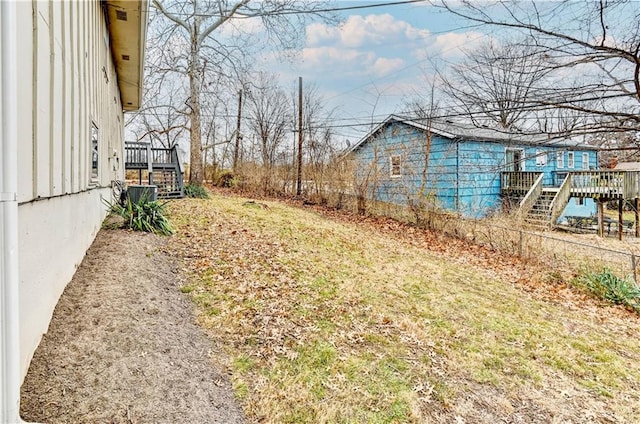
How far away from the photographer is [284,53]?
524 inches

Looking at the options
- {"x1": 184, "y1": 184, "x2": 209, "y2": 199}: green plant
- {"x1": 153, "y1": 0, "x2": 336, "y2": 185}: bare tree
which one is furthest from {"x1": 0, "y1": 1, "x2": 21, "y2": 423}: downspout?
{"x1": 153, "y1": 0, "x2": 336, "y2": 185}: bare tree

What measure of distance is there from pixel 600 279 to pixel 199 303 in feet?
22.4

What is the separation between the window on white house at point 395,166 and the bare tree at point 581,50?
20.4ft

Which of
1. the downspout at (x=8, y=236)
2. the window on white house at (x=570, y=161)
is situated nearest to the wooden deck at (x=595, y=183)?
the window on white house at (x=570, y=161)

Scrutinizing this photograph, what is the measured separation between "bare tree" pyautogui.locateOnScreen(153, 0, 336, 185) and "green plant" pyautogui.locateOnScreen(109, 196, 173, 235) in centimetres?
746

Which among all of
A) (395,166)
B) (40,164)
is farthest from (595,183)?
(40,164)

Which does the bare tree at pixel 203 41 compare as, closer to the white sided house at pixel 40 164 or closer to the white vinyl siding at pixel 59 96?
the white vinyl siding at pixel 59 96

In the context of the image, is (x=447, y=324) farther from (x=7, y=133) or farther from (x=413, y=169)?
(x=413, y=169)

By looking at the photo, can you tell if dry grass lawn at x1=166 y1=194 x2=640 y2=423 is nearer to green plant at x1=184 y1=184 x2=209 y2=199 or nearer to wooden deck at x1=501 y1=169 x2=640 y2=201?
green plant at x1=184 y1=184 x2=209 y2=199

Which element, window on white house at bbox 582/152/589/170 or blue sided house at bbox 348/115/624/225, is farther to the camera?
window on white house at bbox 582/152/589/170

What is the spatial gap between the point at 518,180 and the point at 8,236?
17.6 m

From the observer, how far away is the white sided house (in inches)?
52.2

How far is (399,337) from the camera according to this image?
3.80m

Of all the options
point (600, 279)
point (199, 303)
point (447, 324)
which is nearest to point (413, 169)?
point (600, 279)
